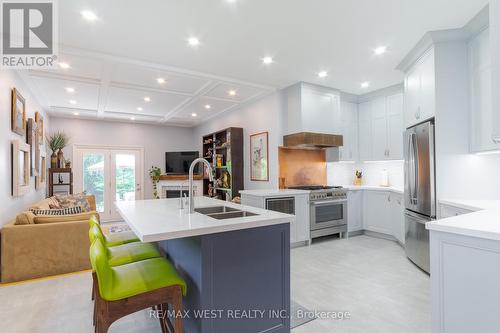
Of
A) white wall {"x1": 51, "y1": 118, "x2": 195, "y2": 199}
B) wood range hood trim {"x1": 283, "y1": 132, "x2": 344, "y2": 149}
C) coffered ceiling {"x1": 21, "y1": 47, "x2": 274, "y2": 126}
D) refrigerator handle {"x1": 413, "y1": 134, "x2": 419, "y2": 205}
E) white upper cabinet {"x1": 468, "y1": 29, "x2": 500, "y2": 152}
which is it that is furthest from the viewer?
white wall {"x1": 51, "y1": 118, "x2": 195, "y2": 199}

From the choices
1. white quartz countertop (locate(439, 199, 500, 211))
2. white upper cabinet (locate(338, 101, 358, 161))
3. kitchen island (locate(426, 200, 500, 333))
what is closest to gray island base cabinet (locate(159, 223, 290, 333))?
kitchen island (locate(426, 200, 500, 333))

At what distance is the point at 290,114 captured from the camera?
4.58 meters

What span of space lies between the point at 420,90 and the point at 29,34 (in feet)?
14.9

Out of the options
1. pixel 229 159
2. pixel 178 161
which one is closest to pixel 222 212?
pixel 229 159

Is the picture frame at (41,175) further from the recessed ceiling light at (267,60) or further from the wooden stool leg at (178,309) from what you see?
the wooden stool leg at (178,309)

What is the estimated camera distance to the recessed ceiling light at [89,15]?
2.36 m

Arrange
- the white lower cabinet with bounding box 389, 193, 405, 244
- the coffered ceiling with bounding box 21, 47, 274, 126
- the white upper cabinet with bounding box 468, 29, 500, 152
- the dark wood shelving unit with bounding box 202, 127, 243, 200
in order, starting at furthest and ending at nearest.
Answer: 1. the dark wood shelving unit with bounding box 202, 127, 243, 200
2. the white lower cabinet with bounding box 389, 193, 405, 244
3. the coffered ceiling with bounding box 21, 47, 274, 126
4. the white upper cabinet with bounding box 468, 29, 500, 152

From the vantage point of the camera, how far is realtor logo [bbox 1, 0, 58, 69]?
2309 millimetres

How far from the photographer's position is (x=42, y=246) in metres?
3.12

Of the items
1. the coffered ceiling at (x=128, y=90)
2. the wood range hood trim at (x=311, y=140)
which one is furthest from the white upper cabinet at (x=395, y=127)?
the coffered ceiling at (x=128, y=90)

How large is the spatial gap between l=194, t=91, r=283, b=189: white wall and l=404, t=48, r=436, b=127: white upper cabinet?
204cm

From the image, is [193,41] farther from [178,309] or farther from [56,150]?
[56,150]

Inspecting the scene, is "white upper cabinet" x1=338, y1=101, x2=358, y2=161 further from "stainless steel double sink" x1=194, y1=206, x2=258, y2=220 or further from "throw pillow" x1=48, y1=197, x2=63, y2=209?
"throw pillow" x1=48, y1=197, x2=63, y2=209

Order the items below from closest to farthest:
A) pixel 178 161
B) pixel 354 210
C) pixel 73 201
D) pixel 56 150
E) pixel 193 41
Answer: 1. pixel 193 41
2. pixel 354 210
3. pixel 73 201
4. pixel 56 150
5. pixel 178 161
